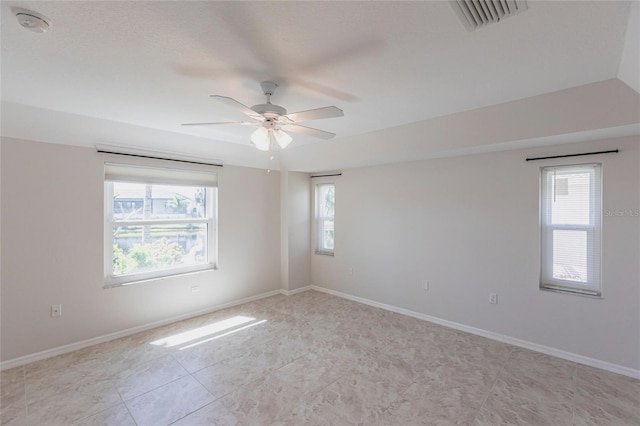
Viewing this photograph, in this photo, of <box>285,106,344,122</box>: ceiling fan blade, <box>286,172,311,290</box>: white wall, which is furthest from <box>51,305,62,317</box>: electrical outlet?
<box>285,106,344,122</box>: ceiling fan blade

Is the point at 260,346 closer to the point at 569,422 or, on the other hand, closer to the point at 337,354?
the point at 337,354

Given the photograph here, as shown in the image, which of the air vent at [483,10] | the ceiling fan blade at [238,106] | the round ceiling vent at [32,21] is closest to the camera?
the air vent at [483,10]

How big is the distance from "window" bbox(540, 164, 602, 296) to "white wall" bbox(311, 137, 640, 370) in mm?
103

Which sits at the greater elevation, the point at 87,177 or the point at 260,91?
the point at 260,91

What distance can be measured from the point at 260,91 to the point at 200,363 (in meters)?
2.64

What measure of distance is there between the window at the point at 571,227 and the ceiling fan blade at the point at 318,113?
8.35 ft

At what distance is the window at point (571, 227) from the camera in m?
2.89

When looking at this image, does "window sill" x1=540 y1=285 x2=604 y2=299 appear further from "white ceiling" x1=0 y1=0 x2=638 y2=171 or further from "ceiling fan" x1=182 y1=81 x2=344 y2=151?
"ceiling fan" x1=182 y1=81 x2=344 y2=151

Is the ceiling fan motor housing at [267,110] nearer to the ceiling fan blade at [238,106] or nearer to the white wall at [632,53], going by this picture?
the ceiling fan blade at [238,106]

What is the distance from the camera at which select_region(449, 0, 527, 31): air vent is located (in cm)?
134

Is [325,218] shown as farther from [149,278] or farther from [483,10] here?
[483,10]

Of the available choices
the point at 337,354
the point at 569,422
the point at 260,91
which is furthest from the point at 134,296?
the point at 569,422

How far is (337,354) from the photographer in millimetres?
3057

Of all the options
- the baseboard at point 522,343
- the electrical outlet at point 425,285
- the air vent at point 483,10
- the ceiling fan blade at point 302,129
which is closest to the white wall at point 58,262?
the ceiling fan blade at point 302,129
